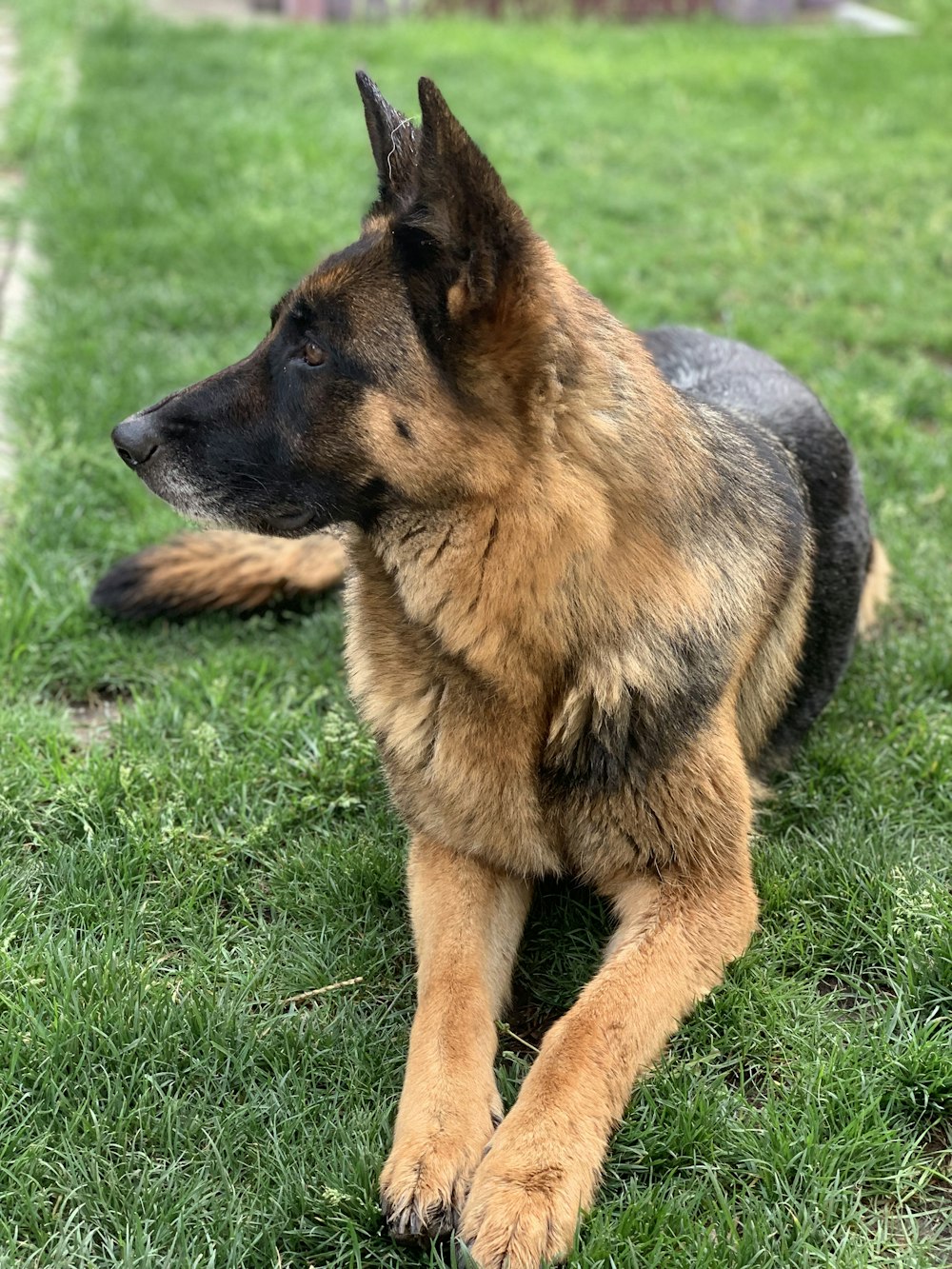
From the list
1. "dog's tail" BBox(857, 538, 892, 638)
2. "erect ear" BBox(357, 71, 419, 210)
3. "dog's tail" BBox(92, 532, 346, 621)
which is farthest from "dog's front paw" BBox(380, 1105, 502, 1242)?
"dog's tail" BBox(857, 538, 892, 638)

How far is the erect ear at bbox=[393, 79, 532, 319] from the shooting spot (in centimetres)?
222

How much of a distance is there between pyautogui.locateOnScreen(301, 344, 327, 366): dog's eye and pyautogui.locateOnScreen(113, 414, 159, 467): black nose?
0.46m

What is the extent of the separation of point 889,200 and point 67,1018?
7.78m

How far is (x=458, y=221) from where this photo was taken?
7.70 feet

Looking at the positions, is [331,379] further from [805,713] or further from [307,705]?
[805,713]

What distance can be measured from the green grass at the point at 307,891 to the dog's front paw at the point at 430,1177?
0.06 metres

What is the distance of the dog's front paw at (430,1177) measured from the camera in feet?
7.21

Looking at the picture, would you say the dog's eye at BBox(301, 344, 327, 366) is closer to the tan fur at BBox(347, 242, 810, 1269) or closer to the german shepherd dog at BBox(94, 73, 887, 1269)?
the german shepherd dog at BBox(94, 73, 887, 1269)

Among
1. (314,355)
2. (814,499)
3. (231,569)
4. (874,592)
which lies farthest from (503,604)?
(874,592)

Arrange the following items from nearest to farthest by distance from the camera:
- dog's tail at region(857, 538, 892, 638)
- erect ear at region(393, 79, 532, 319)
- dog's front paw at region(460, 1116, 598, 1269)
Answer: dog's front paw at region(460, 1116, 598, 1269), erect ear at region(393, 79, 532, 319), dog's tail at region(857, 538, 892, 638)

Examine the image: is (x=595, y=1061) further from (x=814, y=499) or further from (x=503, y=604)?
(x=814, y=499)

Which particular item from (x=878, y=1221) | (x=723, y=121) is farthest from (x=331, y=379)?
(x=723, y=121)

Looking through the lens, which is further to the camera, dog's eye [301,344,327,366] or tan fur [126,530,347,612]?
tan fur [126,530,347,612]

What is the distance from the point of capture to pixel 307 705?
3.82 metres
